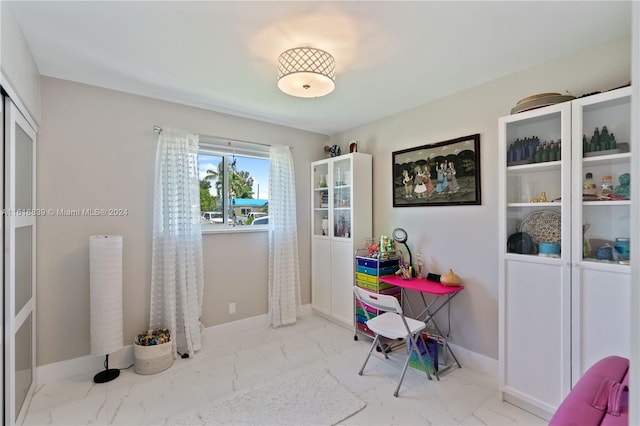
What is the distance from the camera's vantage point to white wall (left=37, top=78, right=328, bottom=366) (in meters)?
2.51

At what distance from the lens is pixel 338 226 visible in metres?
3.79

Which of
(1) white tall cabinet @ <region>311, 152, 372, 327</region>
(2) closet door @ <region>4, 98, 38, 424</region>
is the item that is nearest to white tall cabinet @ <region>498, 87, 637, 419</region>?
(1) white tall cabinet @ <region>311, 152, 372, 327</region>

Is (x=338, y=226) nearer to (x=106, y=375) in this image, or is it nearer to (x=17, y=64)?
(x=106, y=375)

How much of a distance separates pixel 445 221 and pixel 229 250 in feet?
7.61

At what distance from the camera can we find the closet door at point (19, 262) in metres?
1.81

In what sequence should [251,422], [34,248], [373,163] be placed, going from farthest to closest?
[373,163] → [34,248] → [251,422]

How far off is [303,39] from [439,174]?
5.82 feet

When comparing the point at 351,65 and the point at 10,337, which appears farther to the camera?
the point at 351,65

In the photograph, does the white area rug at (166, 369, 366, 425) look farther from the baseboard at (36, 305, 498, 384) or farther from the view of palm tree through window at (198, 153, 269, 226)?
the view of palm tree through window at (198, 153, 269, 226)

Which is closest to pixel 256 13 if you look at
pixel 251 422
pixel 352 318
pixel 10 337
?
pixel 10 337

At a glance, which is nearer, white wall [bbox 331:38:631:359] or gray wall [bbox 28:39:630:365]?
white wall [bbox 331:38:631:359]

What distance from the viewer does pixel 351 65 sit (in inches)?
92.4

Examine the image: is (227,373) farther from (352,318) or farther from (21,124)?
(21,124)

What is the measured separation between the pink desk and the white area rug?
103 centimetres
